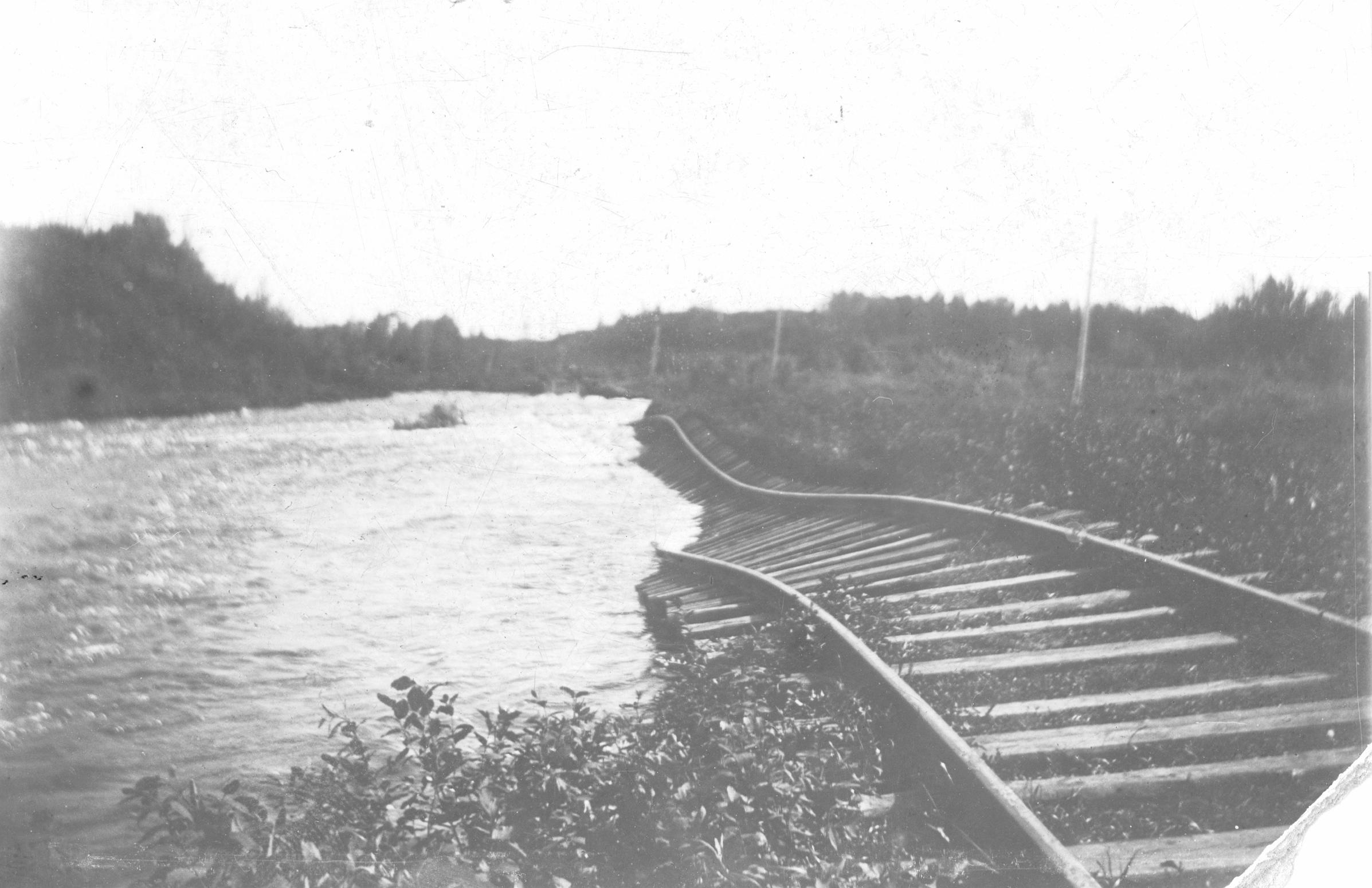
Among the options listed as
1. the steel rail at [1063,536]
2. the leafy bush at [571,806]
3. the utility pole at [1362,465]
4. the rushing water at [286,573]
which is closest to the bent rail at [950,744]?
the leafy bush at [571,806]

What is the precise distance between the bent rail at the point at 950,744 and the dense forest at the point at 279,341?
690 mm

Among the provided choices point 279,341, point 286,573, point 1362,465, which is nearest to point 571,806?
point 286,573

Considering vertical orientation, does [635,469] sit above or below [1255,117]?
below

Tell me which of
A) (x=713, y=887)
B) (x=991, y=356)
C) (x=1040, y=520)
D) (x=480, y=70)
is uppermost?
(x=480, y=70)

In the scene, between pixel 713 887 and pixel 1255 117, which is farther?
pixel 1255 117

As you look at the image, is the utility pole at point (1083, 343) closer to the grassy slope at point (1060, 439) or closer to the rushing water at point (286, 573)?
the grassy slope at point (1060, 439)

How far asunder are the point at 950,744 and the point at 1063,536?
0.75 metres

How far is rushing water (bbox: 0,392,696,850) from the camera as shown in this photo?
250 centimetres

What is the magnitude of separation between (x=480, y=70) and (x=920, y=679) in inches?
90.2

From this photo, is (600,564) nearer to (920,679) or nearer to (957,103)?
(920,679)

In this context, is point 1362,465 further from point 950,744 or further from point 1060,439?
point 950,744

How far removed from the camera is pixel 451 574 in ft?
8.25

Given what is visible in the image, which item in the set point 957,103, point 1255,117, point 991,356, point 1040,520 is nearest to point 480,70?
point 957,103

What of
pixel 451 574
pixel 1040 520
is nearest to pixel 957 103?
pixel 1040 520
